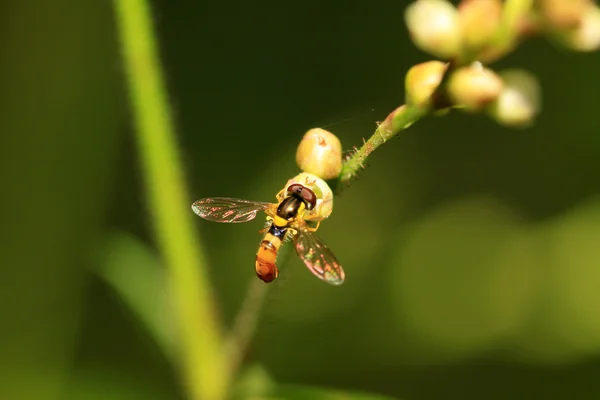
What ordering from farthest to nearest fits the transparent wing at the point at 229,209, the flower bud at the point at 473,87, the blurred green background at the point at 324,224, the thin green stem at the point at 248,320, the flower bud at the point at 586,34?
the blurred green background at the point at 324,224, the transparent wing at the point at 229,209, the thin green stem at the point at 248,320, the flower bud at the point at 586,34, the flower bud at the point at 473,87

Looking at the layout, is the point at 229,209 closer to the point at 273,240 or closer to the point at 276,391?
the point at 273,240

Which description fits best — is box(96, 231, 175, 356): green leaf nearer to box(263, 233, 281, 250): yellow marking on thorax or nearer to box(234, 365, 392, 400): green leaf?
box(234, 365, 392, 400): green leaf

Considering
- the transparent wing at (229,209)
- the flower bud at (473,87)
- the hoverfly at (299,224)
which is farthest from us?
the transparent wing at (229,209)

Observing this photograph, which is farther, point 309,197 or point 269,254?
point 269,254

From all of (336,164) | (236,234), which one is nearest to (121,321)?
(236,234)

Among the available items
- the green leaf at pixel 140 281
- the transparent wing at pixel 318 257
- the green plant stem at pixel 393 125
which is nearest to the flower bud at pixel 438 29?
the green plant stem at pixel 393 125

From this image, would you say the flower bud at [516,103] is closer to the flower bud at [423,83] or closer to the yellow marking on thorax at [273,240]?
the flower bud at [423,83]

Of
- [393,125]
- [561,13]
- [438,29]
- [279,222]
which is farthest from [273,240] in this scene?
[561,13]

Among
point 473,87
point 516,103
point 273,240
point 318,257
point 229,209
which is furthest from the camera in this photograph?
point 229,209
